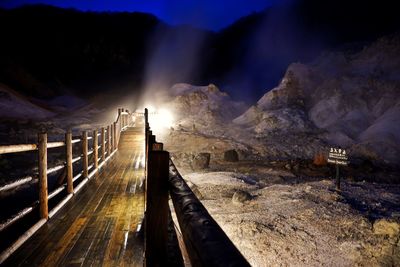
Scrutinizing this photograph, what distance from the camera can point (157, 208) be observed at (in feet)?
4.93

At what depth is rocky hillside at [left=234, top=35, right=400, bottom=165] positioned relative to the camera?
2256cm

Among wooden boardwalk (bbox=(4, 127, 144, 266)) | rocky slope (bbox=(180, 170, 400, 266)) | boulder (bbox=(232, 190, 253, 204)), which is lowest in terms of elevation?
rocky slope (bbox=(180, 170, 400, 266))

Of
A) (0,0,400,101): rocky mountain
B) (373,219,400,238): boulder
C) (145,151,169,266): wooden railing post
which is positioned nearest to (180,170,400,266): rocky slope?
(373,219,400,238): boulder

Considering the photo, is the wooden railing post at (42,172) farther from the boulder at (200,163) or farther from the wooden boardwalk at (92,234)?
the boulder at (200,163)

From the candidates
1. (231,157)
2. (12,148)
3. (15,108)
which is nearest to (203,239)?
(12,148)

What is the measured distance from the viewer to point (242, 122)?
33.4 metres

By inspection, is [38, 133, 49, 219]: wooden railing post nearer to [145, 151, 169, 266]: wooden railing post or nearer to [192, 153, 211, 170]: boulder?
[145, 151, 169, 266]: wooden railing post

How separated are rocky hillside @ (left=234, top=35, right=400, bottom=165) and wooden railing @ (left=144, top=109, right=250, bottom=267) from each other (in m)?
21.9

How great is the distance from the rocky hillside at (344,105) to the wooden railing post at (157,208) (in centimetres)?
2187

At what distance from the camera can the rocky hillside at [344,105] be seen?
22562 millimetres

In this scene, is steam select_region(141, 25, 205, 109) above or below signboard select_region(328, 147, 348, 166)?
above

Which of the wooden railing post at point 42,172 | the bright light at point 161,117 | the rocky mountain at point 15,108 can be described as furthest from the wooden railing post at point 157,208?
the rocky mountain at point 15,108

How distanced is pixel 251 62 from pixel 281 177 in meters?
66.8

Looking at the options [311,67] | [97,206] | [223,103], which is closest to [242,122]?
[223,103]
